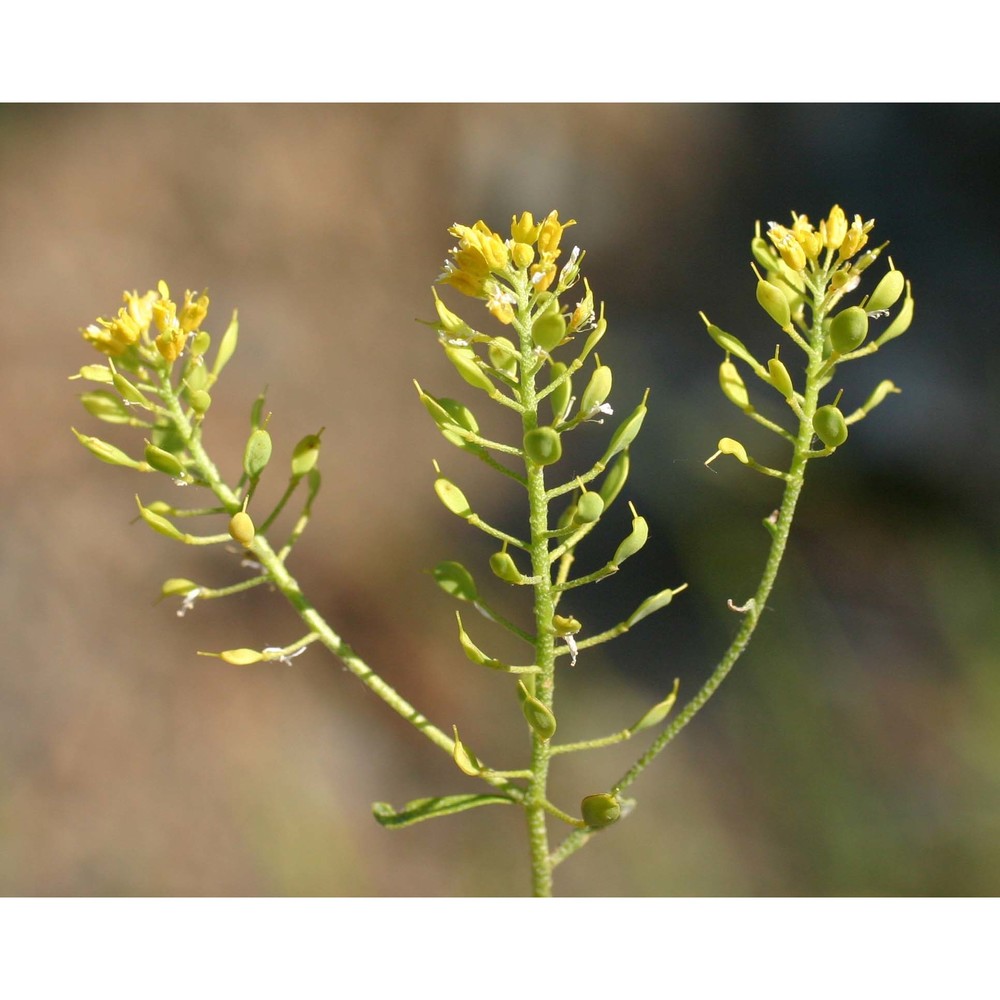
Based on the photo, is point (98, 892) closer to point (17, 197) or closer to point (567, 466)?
point (567, 466)

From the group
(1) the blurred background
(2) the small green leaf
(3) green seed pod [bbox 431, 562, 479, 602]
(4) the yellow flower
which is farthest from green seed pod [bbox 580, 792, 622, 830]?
(1) the blurred background

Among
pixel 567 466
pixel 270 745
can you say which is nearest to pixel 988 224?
pixel 567 466

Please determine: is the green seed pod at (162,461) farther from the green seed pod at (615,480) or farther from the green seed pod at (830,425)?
the green seed pod at (830,425)

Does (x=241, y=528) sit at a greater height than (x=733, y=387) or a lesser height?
lesser

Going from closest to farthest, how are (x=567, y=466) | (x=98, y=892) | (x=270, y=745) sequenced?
(x=98, y=892) < (x=270, y=745) < (x=567, y=466)

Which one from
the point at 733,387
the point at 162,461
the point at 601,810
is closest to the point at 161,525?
the point at 162,461

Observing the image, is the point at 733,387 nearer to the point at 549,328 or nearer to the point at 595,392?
the point at 595,392

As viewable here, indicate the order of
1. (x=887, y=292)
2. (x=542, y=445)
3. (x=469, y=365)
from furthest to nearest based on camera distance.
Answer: (x=887, y=292)
(x=469, y=365)
(x=542, y=445)
